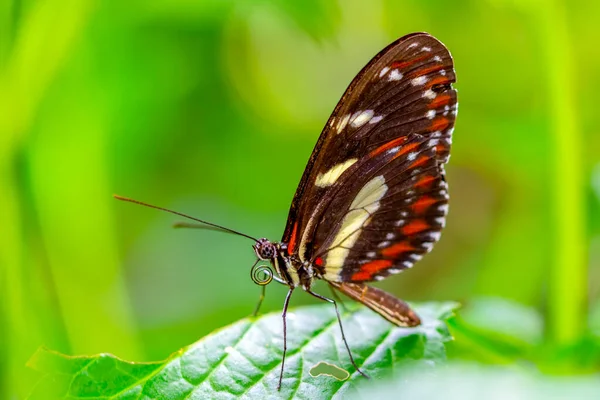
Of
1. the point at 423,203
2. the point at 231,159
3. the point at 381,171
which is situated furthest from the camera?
the point at 231,159

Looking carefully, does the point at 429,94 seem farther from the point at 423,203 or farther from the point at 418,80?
the point at 423,203

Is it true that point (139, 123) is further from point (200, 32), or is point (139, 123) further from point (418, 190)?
point (418, 190)

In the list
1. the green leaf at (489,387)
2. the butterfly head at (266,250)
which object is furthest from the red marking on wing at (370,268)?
the green leaf at (489,387)

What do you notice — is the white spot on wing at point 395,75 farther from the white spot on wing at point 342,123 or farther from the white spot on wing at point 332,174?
the white spot on wing at point 332,174

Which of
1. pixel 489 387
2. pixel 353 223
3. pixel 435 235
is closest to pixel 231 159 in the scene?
pixel 353 223

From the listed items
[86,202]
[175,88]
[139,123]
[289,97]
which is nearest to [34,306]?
[86,202]

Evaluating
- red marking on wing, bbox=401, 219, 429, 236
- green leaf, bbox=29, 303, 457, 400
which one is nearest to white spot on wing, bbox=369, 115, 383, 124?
red marking on wing, bbox=401, 219, 429, 236

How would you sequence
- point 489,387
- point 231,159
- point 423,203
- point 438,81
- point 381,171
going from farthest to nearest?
point 231,159, point 423,203, point 381,171, point 438,81, point 489,387
